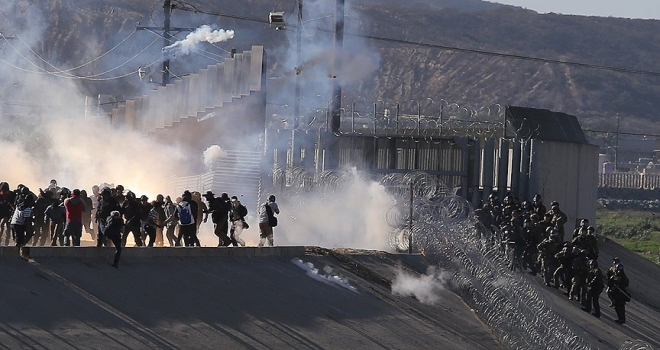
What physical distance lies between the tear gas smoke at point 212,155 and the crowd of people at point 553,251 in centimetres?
899

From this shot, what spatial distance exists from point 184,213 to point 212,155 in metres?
13.8

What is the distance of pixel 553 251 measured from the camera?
29.0 m

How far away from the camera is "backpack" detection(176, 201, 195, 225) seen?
80.0ft

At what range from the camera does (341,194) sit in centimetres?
3084

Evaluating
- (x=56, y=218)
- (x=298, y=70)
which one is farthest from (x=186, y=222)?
(x=298, y=70)

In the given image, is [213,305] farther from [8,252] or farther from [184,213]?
[184,213]

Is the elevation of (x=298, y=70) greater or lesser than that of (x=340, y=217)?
greater

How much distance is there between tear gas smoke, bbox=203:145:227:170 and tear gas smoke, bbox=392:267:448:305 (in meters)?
11.1

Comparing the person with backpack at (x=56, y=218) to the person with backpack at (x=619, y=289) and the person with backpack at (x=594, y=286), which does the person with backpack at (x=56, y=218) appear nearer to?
the person with backpack at (x=594, y=286)

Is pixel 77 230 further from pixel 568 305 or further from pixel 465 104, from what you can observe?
pixel 465 104

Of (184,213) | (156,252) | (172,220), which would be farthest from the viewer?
(172,220)

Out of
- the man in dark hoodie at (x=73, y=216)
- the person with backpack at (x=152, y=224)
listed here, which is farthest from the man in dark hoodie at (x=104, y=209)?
the person with backpack at (x=152, y=224)

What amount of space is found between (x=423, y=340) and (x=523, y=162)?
13244 millimetres

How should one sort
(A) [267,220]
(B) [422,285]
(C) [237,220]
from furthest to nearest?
1. (A) [267,220]
2. (C) [237,220]
3. (B) [422,285]
